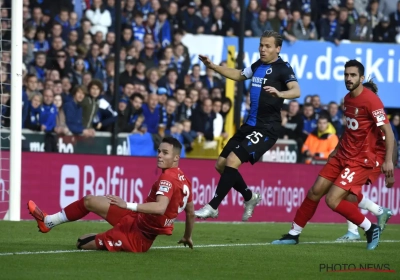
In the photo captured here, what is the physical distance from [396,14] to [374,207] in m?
9.66

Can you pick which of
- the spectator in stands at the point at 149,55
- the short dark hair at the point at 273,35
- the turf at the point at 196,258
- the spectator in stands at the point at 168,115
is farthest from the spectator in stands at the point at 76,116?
the short dark hair at the point at 273,35

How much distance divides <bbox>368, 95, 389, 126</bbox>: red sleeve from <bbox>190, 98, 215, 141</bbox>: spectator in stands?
7232 mm

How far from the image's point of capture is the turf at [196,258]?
8.26 meters

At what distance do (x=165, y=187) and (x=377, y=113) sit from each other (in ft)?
9.70

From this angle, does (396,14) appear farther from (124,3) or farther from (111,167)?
(111,167)

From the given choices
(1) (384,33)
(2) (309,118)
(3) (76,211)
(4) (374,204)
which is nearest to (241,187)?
(4) (374,204)

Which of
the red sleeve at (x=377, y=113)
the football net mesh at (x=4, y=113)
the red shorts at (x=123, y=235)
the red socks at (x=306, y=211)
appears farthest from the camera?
the football net mesh at (x=4, y=113)

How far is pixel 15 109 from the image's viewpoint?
14.4 metres

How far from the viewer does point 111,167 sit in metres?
16.3

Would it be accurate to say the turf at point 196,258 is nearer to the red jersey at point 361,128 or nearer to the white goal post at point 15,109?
the white goal post at point 15,109

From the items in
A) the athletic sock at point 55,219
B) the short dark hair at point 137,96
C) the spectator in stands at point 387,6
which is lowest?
the athletic sock at point 55,219

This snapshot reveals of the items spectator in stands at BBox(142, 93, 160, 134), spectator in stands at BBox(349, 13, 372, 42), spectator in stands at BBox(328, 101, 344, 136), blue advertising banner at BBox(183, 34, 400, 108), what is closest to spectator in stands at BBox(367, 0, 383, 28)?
spectator in stands at BBox(349, 13, 372, 42)

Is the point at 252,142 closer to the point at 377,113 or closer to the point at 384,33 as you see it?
the point at 377,113

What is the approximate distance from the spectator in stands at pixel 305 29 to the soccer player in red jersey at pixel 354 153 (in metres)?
9.30
